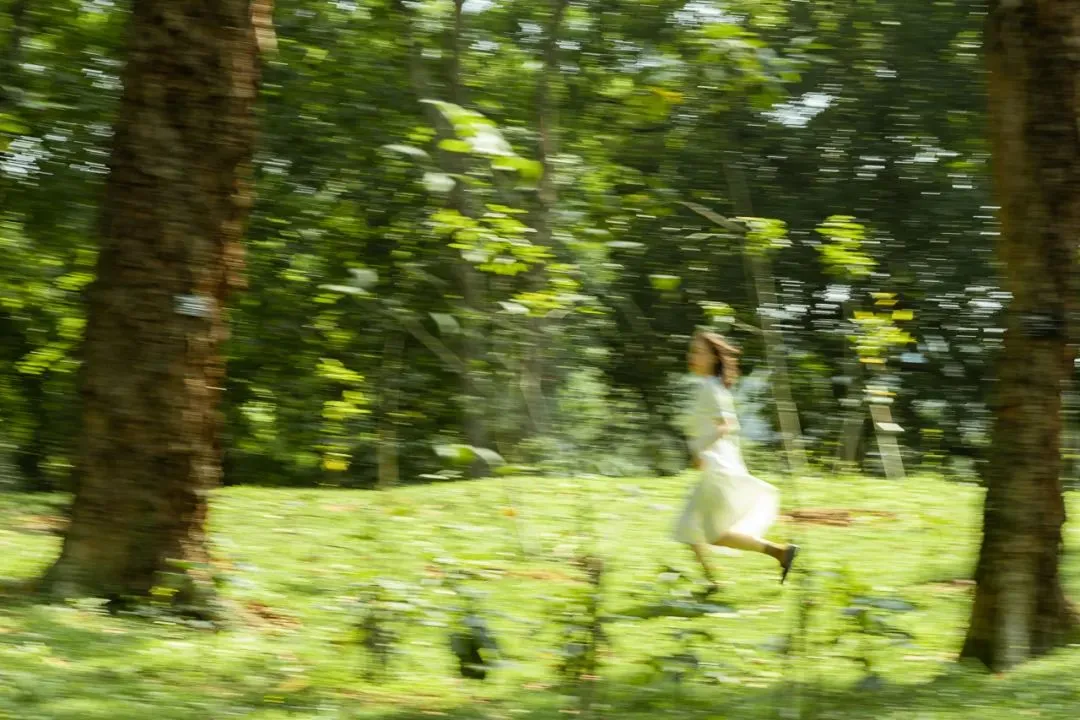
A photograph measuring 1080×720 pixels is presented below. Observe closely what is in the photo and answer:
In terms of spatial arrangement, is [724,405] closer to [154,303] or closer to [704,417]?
[704,417]

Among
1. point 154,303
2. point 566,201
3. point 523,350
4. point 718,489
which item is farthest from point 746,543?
point 566,201

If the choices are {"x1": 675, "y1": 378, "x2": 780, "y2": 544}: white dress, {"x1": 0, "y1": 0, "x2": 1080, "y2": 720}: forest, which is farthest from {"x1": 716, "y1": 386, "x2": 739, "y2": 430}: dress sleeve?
{"x1": 0, "y1": 0, "x2": 1080, "y2": 720}: forest

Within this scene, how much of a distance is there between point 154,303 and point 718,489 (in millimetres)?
4318

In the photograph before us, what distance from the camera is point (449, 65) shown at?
55.5 ft

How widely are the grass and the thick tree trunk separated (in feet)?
1.39

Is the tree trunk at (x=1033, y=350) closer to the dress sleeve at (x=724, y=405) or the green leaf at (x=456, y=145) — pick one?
the green leaf at (x=456, y=145)

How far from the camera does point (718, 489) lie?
927 cm

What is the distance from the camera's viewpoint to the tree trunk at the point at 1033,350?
20.2ft

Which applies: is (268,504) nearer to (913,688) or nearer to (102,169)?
(102,169)

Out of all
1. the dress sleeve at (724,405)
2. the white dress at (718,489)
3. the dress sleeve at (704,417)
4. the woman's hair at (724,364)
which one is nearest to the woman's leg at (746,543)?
the white dress at (718,489)

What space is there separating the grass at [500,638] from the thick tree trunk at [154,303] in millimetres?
425

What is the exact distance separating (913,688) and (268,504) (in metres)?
9.54

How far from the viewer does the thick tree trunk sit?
6.82m

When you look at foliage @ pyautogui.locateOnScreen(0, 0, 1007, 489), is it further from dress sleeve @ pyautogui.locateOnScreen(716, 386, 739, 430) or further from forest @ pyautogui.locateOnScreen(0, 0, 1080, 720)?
dress sleeve @ pyautogui.locateOnScreen(716, 386, 739, 430)
